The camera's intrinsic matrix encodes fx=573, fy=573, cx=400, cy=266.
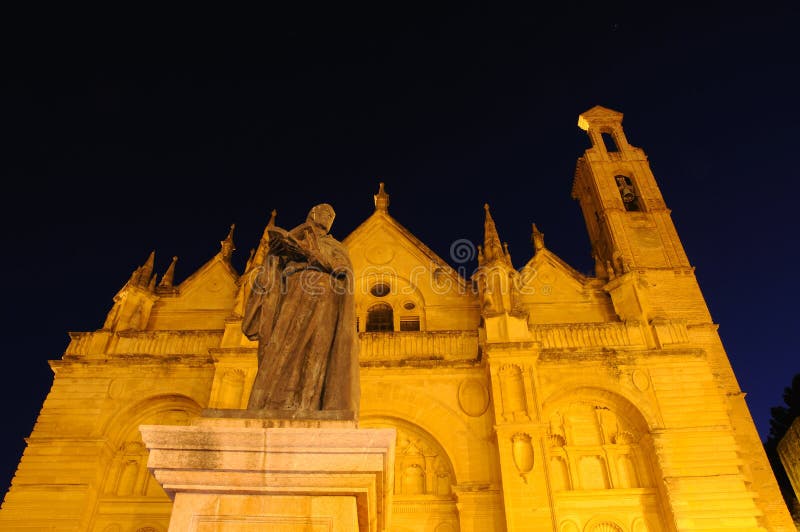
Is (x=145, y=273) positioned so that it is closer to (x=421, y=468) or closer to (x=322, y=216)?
(x=421, y=468)

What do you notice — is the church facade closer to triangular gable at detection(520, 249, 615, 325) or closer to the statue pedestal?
triangular gable at detection(520, 249, 615, 325)

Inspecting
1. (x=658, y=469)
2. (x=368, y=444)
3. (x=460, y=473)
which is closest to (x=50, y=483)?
(x=460, y=473)

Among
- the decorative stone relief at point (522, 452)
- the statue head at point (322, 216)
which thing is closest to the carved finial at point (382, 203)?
the decorative stone relief at point (522, 452)

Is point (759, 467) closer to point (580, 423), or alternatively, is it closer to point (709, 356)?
point (709, 356)

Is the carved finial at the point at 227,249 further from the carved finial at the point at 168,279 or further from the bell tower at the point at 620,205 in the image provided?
the bell tower at the point at 620,205

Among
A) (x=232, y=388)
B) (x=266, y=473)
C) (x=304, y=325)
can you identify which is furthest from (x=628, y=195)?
(x=266, y=473)

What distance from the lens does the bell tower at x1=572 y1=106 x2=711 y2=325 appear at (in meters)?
19.1

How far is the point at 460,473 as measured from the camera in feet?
49.2

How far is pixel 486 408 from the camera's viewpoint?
16062mm

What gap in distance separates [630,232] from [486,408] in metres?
11.3

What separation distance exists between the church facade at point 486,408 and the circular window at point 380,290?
0.08m

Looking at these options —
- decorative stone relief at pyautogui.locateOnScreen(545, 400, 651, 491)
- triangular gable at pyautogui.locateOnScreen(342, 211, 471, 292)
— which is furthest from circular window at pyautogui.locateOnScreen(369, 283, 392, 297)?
decorative stone relief at pyautogui.locateOnScreen(545, 400, 651, 491)

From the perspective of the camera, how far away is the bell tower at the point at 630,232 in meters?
19.1

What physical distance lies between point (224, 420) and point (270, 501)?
28.1 inches
